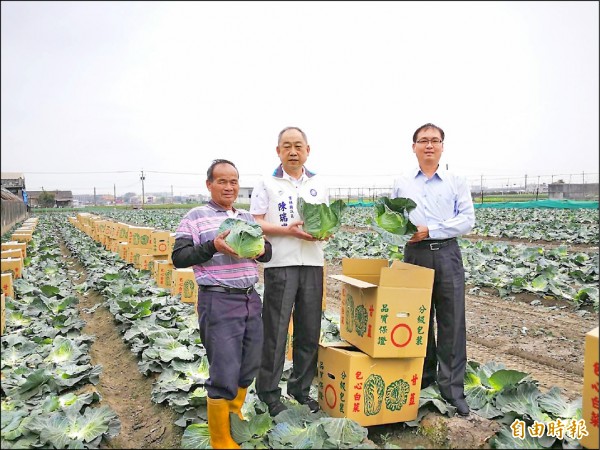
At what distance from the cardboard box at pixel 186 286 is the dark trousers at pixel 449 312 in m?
4.35

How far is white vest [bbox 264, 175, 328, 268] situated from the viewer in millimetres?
3307

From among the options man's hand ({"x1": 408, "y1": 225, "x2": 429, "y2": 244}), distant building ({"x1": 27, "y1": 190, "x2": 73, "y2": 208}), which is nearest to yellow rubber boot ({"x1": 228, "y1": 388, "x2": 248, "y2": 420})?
man's hand ({"x1": 408, "y1": 225, "x2": 429, "y2": 244})

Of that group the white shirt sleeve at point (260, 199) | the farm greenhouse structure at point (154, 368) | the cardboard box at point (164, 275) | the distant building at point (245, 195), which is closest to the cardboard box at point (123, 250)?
the farm greenhouse structure at point (154, 368)

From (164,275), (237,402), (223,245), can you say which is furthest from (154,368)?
(164,275)

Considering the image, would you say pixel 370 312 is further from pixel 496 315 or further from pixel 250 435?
pixel 496 315

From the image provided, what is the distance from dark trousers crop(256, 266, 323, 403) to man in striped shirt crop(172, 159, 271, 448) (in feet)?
0.76

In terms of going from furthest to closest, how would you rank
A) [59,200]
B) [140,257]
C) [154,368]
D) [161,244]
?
[59,200] < [161,244] < [140,257] < [154,368]

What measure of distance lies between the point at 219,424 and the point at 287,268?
1.11 m

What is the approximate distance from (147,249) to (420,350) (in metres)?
8.19

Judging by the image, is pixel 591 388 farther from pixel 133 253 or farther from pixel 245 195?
pixel 245 195

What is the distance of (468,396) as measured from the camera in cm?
363

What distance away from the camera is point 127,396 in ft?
14.7

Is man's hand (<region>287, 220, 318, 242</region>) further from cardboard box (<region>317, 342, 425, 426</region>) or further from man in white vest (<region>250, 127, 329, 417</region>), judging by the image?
cardboard box (<region>317, 342, 425, 426</region>)

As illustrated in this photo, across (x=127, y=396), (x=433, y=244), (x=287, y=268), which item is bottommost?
(x=127, y=396)
